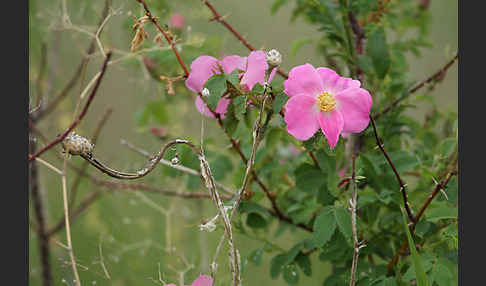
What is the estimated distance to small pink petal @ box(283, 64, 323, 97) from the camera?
1.26ft

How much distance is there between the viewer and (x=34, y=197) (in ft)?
2.47

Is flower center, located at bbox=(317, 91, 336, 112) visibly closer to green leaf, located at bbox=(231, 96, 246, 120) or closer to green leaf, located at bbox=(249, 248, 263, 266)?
green leaf, located at bbox=(231, 96, 246, 120)

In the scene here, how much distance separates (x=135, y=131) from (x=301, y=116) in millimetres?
775

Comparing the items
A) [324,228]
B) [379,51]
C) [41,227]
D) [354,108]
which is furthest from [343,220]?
[41,227]

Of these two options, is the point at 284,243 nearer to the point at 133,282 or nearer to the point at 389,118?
the point at 133,282

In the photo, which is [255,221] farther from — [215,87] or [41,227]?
[41,227]

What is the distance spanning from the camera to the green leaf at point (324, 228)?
45cm

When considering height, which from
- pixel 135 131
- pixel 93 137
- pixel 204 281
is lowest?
pixel 204 281

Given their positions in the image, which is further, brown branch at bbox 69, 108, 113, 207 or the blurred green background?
the blurred green background

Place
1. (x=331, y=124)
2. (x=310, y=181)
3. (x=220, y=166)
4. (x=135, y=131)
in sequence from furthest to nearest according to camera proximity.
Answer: (x=135, y=131) < (x=220, y=166) < (x=310, y=181) < (x=331, y=124)

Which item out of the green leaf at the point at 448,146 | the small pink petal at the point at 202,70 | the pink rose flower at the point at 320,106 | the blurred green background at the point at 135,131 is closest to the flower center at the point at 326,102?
the pink rose flower at the point at 320,106

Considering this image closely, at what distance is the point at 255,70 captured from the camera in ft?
1.36

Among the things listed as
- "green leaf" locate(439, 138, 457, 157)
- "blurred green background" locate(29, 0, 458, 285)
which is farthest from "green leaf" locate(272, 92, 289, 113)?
"blurred green background" locate(29, 0, 458, 285)

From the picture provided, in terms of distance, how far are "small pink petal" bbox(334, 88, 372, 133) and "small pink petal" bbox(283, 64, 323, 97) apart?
2 cm
